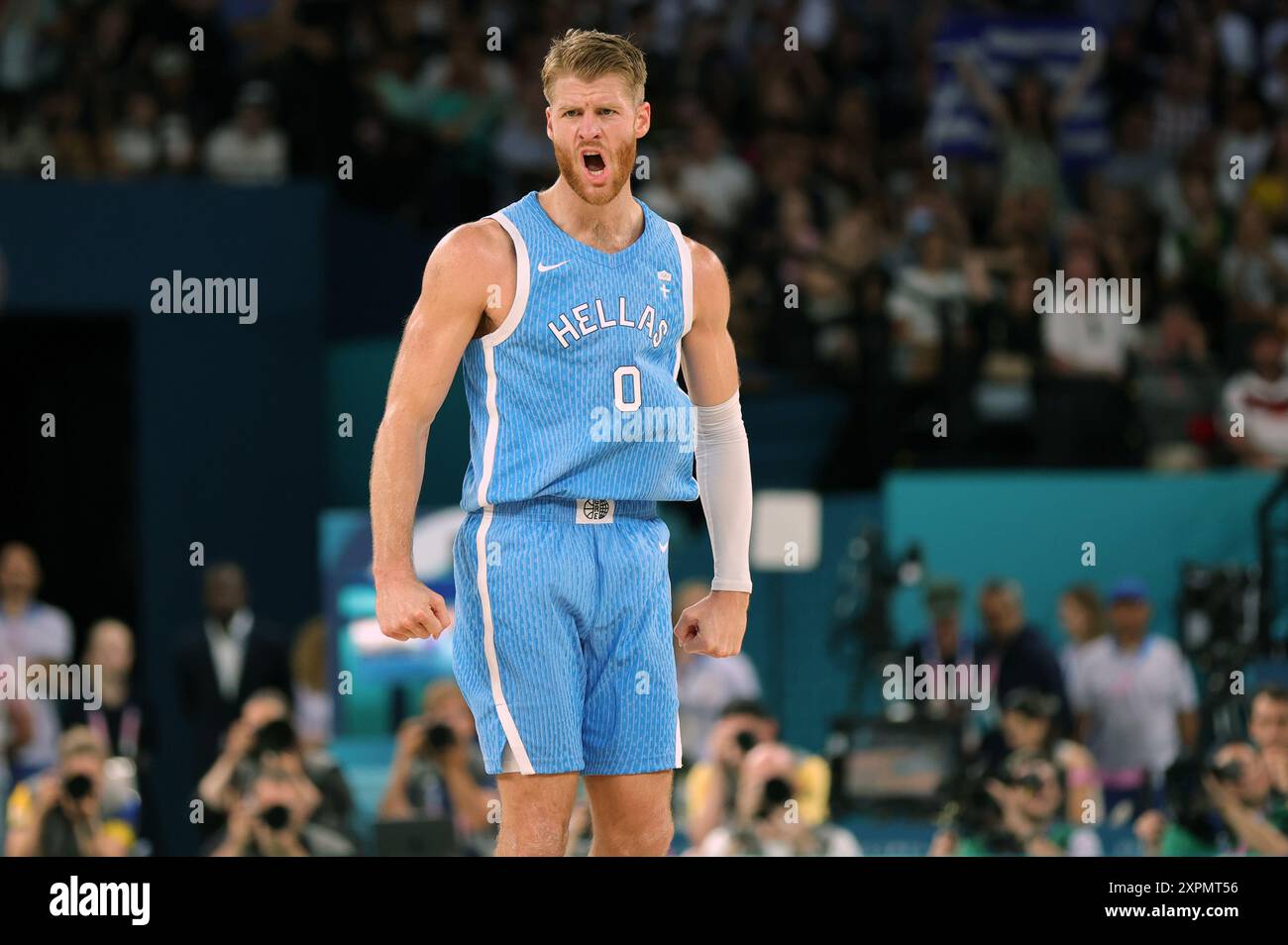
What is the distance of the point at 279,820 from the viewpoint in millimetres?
7828

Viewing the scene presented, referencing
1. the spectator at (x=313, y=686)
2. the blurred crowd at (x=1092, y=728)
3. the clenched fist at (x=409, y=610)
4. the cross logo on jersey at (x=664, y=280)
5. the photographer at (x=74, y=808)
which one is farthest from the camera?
the spectator at (x=313, y=686)

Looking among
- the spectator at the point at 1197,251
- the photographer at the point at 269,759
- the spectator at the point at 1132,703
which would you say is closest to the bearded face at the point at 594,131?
the photographer at the point at 269,759

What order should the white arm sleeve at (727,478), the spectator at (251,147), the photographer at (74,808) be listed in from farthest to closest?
the spectator at (251,147)
the photographer at (74,808)
the white arm sleeve at (727,478)

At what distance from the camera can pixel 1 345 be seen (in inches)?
459

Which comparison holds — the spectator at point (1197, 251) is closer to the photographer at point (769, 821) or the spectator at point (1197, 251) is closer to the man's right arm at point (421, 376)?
the photographer at point (769, 821)

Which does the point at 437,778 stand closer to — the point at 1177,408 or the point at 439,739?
the point at 439,739

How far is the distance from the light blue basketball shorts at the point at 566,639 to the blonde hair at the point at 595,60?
2.61 ft

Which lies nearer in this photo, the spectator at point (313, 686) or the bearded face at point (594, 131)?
the bearded face at point (594, 131)

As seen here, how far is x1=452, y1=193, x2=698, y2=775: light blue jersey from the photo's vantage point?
160 inches

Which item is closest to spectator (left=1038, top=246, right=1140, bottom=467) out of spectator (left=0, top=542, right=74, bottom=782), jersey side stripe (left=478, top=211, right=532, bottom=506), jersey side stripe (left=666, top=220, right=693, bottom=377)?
spectator (left=0, top=542, right=74, bottom=782)

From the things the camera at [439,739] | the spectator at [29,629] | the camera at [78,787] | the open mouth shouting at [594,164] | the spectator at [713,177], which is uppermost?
the spectator at [713,177]

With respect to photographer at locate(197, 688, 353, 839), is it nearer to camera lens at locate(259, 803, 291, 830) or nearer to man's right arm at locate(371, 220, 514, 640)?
camera lens at locate(259, 803, 291, 830)

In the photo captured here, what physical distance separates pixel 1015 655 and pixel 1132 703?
1.78ft

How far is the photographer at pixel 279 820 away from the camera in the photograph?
7789 millimetres
